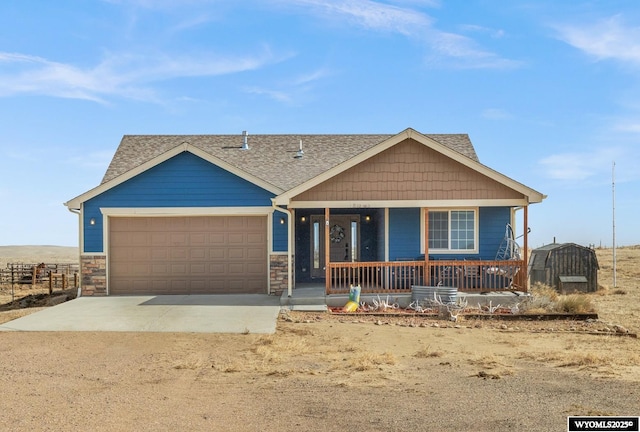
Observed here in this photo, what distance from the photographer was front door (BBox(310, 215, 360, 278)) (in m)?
19.1

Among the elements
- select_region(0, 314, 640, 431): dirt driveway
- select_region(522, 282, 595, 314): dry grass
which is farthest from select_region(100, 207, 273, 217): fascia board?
select_region(522, 282, 595, 314): dry grass

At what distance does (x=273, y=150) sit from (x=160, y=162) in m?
5.06

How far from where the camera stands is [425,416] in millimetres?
6234

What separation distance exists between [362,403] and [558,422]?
2.10m

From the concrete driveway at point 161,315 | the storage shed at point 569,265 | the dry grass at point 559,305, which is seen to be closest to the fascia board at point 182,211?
the concrete driveway at point 161,315

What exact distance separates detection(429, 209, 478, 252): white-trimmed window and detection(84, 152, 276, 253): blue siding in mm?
5320

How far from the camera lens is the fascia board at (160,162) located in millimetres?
16734

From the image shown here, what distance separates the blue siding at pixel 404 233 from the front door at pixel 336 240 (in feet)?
7.94

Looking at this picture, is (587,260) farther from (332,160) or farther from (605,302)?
(332,160)

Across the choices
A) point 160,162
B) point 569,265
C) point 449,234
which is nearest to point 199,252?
point 160,162

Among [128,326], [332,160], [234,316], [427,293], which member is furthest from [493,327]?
[332,160]

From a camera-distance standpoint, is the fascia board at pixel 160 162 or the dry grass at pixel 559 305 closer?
the dry grass at pixel 559 305

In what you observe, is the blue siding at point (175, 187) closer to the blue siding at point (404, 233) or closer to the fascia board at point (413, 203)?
the fascia board at point (413, 203)

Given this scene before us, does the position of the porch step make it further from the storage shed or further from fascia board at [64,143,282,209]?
the storage shed
